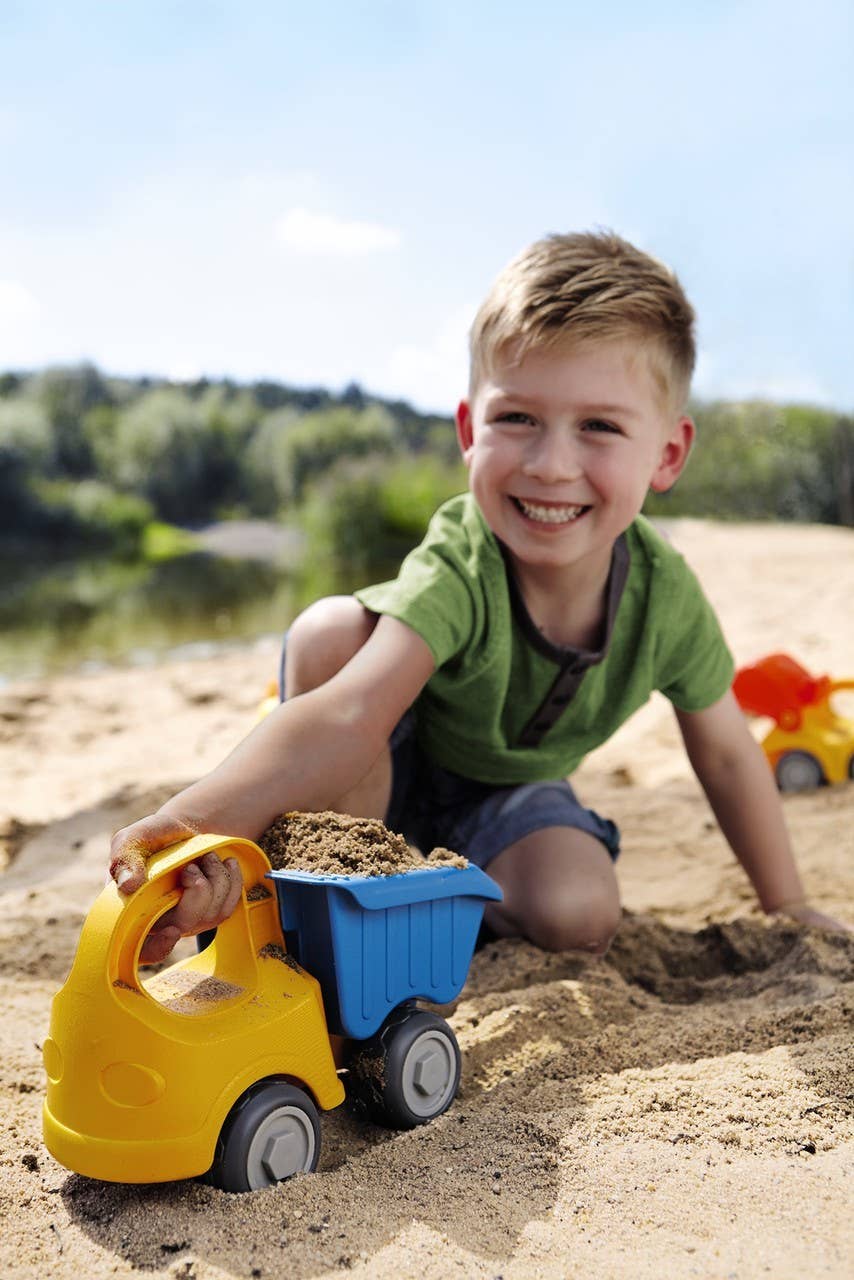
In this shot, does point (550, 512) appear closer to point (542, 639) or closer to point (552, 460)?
point (552, 460)

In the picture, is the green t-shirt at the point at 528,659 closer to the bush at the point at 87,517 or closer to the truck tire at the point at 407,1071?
the truck tire at the point at 407,1071

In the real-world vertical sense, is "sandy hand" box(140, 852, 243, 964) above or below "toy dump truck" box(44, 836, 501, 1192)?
above

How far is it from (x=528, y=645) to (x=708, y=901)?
781 millimetres

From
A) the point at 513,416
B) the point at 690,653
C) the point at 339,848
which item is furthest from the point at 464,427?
the point at 339,848

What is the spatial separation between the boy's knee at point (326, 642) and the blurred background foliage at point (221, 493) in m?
4.87

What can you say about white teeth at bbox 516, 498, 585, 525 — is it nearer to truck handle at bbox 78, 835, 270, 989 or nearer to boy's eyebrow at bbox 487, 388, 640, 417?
boy's eyebrow at bbox 487, 388, 640, 417

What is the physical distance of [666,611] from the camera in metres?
2.14

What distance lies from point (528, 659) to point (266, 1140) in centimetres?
106

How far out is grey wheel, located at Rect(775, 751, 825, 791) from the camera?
3.09 m

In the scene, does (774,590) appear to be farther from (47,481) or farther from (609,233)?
(47,481)

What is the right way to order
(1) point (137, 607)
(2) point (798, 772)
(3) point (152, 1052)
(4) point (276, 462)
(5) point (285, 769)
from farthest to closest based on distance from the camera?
(4) point (276, 462) → (1) point (137, 607) → (2) point (798, 772) → (5) point (285, 769) → (3) point (152, 1052)

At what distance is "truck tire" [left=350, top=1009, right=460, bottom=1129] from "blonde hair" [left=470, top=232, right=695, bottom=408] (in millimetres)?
1097

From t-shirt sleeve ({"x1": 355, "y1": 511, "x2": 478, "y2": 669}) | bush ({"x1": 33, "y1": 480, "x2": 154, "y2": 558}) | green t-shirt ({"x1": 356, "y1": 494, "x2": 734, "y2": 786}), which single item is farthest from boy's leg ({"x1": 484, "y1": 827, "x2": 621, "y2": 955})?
bush ({"x1": 33, "y1": 480, "x2": 154, "y2": 558})

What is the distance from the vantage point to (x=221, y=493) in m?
28.3
